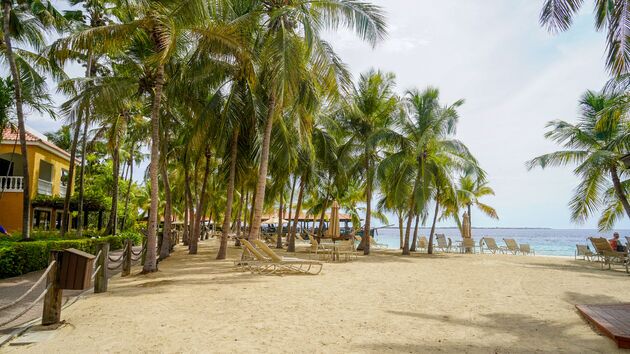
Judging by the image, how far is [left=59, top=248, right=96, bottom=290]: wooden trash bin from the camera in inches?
209

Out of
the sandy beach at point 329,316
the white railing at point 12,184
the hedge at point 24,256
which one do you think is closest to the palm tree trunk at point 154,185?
the sandy beach at point 329,316

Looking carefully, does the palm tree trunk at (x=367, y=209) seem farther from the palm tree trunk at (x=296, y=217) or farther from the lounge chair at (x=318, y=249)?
the palm tree trunk at (x=296, y=217)

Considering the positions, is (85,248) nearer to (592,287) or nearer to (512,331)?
(512,331)

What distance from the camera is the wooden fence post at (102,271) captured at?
7598mm

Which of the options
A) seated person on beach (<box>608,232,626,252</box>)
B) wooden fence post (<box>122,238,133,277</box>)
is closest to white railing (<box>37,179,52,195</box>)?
wooden fence post (<box>122,238,133,277</box>)

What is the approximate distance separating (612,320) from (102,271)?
8168 millimetres

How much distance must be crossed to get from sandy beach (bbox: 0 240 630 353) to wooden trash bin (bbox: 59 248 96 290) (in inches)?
20.4

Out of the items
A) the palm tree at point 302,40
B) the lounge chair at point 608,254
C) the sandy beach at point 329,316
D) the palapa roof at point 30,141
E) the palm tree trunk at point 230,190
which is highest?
the palm tree at point 302,40

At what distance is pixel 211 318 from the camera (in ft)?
18.9

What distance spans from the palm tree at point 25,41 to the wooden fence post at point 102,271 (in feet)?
25.2

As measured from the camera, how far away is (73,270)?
5.34 metres

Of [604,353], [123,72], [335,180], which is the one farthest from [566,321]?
[335,180]

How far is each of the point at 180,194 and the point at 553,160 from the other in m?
24.4

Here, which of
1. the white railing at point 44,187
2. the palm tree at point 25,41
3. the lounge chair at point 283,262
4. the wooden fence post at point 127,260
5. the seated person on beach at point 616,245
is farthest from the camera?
the white railing at point 44,187
